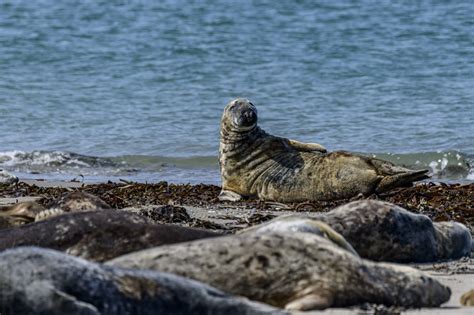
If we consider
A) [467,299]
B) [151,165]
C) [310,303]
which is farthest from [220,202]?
[310,303]

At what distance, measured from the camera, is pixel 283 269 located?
490 centimetres

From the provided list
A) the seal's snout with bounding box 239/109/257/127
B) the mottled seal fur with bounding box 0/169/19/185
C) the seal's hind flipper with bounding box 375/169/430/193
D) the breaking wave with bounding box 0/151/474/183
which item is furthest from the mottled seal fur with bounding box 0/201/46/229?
the breaking wave with bounding box 0/151/474/183

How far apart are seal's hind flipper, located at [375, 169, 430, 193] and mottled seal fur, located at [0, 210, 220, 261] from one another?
4130 mm

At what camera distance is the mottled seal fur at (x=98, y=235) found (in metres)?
5.39

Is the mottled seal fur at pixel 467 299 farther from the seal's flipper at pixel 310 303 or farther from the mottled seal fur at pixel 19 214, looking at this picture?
the mottled seal fur at pixel 19 214

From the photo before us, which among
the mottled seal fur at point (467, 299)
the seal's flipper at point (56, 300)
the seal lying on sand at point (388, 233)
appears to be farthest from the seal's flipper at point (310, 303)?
the seal lying on sand at point (388, 233)

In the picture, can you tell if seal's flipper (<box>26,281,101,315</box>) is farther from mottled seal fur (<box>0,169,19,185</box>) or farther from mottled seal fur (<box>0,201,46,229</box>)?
mottled seal fur (<box>0,169,19,185</box>)

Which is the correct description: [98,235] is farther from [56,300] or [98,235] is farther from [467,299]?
[467,299]

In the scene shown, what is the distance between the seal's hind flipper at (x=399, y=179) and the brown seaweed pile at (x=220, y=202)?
78mm

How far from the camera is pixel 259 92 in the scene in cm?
1727

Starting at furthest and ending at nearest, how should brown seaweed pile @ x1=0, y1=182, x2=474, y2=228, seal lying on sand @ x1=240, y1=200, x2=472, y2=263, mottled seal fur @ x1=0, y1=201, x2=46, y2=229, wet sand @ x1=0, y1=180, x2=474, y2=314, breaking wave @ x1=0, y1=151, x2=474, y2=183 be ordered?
breaking wave @ x1=0, y1=151, x2=474, y2=183 → brown seaweed pile @ x1=0, y1=182, x2=474, y2=228 → wet sand @ x1=0, y1=180, x2=474, y2=314 → mottled seal fur @ x1=0, y1=201, x2=46, y2=229 → seal lying on sand @ x1=240, y1=200, x2=472, y2=263

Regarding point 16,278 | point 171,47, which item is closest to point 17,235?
point 16,278

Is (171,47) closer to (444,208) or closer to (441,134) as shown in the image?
(441,134)

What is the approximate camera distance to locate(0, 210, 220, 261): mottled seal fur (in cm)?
539
